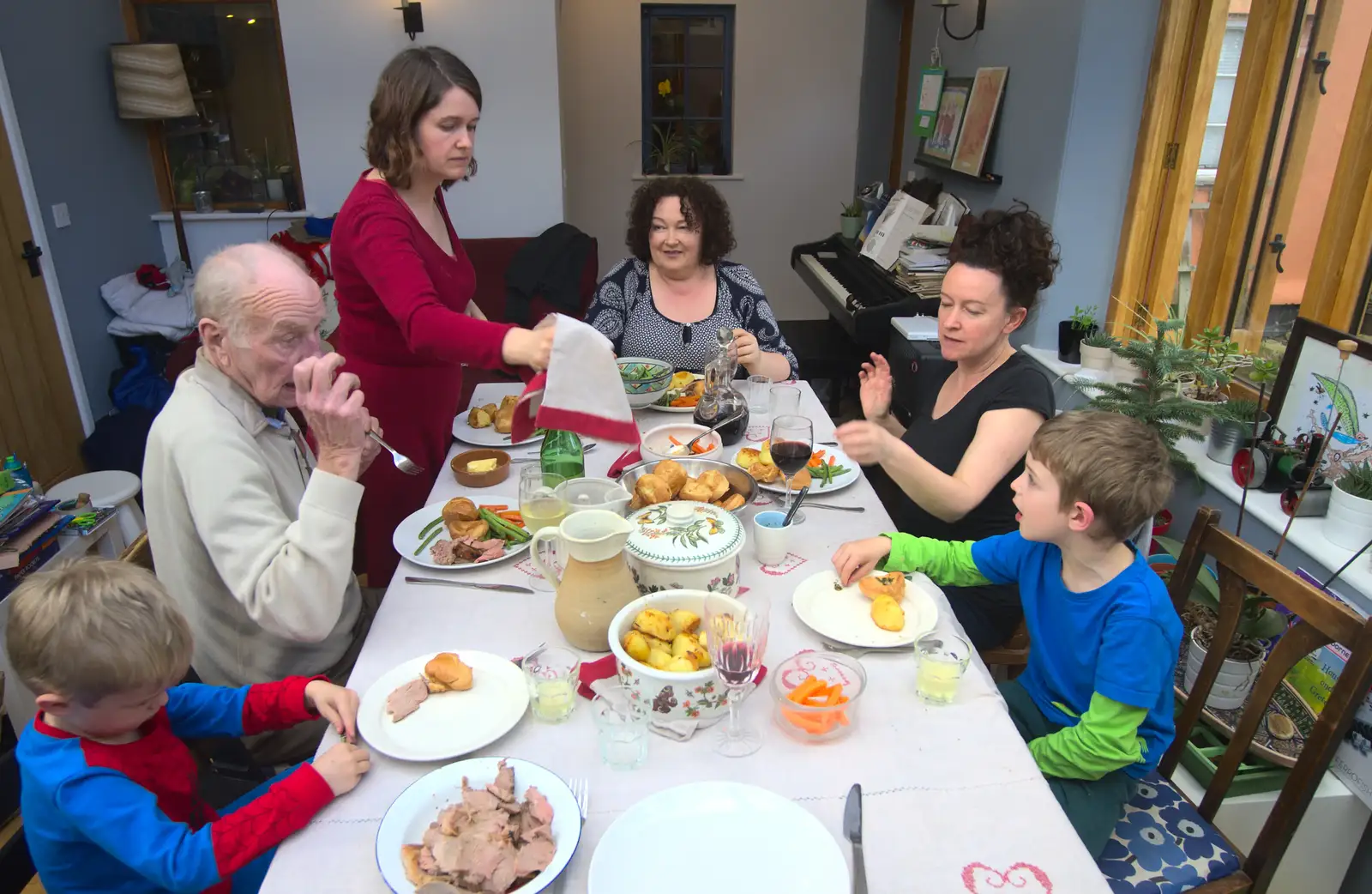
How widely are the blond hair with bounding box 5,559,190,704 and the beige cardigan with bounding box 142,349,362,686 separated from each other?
0.75ft

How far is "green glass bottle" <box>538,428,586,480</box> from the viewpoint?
181 centimetres

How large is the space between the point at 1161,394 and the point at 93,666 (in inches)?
99.7

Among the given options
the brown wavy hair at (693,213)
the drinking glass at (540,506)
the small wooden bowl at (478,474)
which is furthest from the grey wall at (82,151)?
the drinking glass at (540,506)

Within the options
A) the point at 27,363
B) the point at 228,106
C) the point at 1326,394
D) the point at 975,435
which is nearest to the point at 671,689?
the point at 975,435

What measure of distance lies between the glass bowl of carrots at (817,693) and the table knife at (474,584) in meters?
0.52

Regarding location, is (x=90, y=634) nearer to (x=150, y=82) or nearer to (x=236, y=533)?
(x=236, y=533)

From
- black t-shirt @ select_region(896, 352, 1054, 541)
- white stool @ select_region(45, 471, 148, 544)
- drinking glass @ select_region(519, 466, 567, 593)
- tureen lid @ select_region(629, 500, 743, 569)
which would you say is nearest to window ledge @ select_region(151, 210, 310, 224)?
white stool @ select_region(45, 471, 148, 544)

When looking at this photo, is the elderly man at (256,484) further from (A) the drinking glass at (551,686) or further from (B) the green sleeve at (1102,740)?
(B) the green sleeve at (1102,740)

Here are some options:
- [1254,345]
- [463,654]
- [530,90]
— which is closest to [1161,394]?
[1254,345]

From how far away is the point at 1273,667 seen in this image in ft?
4.65

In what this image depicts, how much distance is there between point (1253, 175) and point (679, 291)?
6.30 feet

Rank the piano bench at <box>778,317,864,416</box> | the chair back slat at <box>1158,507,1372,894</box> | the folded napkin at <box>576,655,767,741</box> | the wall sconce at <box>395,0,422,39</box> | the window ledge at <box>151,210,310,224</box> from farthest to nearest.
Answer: the piano bench at <box>778,317,864,416</box> < the window ledge at <box>151,210,310,224</box> < the wall sconce at <box>395,0,422,39</box> < the chair back slat at <box>1158,507,1372,894</box> < the folded napkin at <box>576,655,767,741</box>

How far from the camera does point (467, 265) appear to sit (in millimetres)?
2355

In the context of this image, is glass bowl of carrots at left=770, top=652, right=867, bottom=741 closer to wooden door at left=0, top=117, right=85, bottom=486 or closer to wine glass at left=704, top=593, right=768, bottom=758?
wine glass at left=704, top=593, right=768, bottom=758
